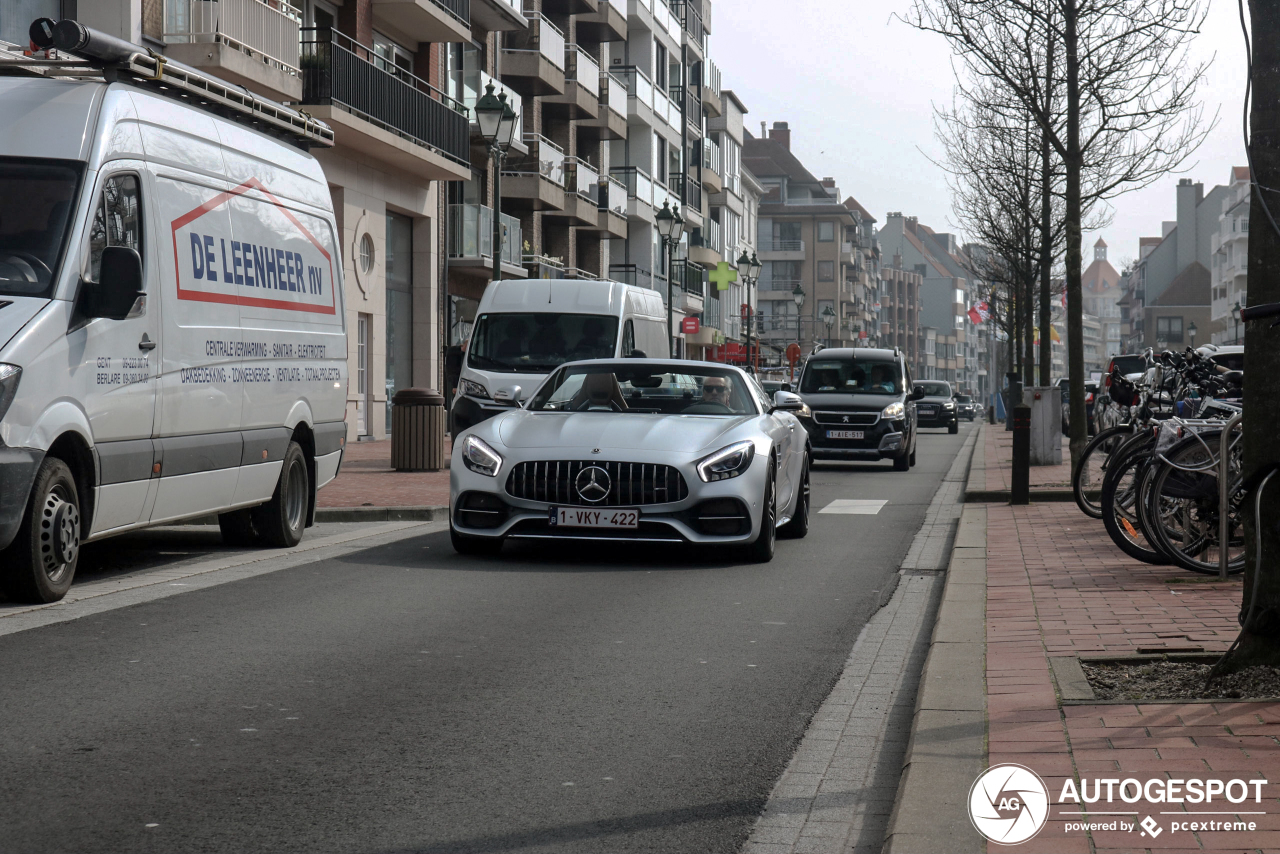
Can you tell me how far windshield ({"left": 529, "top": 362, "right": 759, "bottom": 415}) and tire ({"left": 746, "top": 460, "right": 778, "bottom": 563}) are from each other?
896mm

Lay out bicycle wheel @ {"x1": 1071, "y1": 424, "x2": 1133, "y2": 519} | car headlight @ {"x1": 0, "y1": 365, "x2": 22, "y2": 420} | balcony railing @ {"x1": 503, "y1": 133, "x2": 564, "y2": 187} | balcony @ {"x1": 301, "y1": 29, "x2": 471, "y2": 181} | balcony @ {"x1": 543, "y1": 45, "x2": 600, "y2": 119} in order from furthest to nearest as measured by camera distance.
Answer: balcony @ {"x1": 543, "y1": 45, "x2": 600, "y2": 119} < balcony railing @ {"x1": 503, "y1": 133, "x2": 564, "y2": 187} < balcony @ {"x1": 301, "y1": 29, "x2": 471, "y2": 181} < bicycle wheel @ {"x1": 1071, "y1": 424, "x2": 1133, "y2": 519} < car headlight @ {"x1": 0, "y1": 365, "x2": 22, "y2": 420}

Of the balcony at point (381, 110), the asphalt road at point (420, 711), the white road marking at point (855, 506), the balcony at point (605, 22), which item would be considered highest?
the balcony at point (605, 22)

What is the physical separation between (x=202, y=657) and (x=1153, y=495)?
5.61 metres

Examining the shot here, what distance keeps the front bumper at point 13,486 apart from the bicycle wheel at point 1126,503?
6210 millimetres

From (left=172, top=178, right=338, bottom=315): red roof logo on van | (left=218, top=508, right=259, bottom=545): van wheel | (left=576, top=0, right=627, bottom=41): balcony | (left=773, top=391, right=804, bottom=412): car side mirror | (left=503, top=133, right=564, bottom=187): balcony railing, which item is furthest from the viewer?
(left=576, top=0, right=627, bottom=41): balcony

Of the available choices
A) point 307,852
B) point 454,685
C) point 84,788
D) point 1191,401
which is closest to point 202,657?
point 454,685

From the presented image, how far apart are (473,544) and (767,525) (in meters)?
1.98

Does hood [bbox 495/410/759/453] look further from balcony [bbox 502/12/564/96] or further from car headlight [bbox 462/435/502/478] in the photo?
balcony [bbox 502/12/564/96]

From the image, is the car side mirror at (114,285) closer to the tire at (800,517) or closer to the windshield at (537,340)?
the tire at (800,517)

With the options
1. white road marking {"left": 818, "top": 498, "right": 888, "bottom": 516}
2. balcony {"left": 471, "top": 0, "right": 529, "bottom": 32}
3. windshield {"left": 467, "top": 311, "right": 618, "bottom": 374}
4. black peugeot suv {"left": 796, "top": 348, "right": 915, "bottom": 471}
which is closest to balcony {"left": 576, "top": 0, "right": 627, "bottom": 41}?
balcony {"left": 471, "top": 0, "right": 529, "bottom": 32}

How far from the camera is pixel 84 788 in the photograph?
4699mm

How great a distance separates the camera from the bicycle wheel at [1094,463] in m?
12.4

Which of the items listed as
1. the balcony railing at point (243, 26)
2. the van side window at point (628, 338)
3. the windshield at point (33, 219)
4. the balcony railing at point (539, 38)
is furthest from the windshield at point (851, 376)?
the balcony railing at point (539, 38)

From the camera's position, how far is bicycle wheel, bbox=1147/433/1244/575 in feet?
30.9
